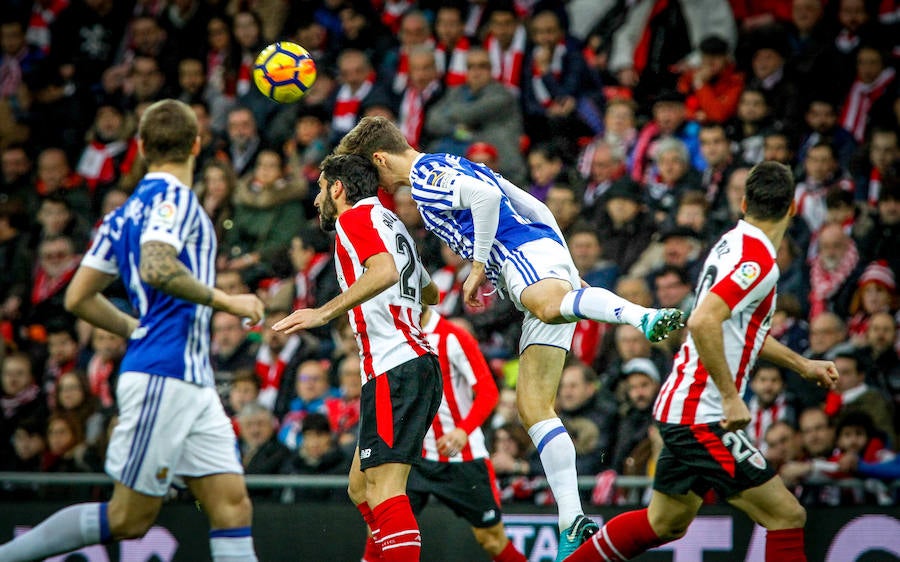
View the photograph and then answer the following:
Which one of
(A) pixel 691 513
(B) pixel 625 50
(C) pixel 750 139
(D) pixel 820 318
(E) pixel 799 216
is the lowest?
(A) pixel 691 513

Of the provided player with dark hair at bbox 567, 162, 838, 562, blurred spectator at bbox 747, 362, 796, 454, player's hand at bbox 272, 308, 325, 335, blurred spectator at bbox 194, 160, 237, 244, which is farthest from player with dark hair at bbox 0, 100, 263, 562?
blurred spectator at bbox 194, 160, 237, 244

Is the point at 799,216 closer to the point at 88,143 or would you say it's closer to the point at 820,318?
the point at 820,318

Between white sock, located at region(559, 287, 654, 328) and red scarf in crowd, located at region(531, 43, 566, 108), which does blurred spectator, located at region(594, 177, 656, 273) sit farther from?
white sock, located at region(559, 287, 654, 328)

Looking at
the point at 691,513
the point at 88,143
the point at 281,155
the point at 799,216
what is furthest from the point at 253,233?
the point at 691,513

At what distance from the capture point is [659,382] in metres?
10.3

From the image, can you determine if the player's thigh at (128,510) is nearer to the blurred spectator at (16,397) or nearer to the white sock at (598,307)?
the white sock at (598,307)

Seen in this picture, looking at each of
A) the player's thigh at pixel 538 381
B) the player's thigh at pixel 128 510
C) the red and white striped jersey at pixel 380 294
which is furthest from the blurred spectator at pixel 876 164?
the player's thigh at pixel 128 510

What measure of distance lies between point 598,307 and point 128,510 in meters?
2.60

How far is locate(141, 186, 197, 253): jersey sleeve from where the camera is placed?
19.6 feet

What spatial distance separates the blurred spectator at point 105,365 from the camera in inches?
493

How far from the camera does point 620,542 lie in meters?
6.90

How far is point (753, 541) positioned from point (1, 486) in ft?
21.5

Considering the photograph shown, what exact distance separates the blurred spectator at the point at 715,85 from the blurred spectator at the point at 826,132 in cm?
86

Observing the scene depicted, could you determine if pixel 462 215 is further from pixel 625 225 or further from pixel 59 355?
pixel 59 355
